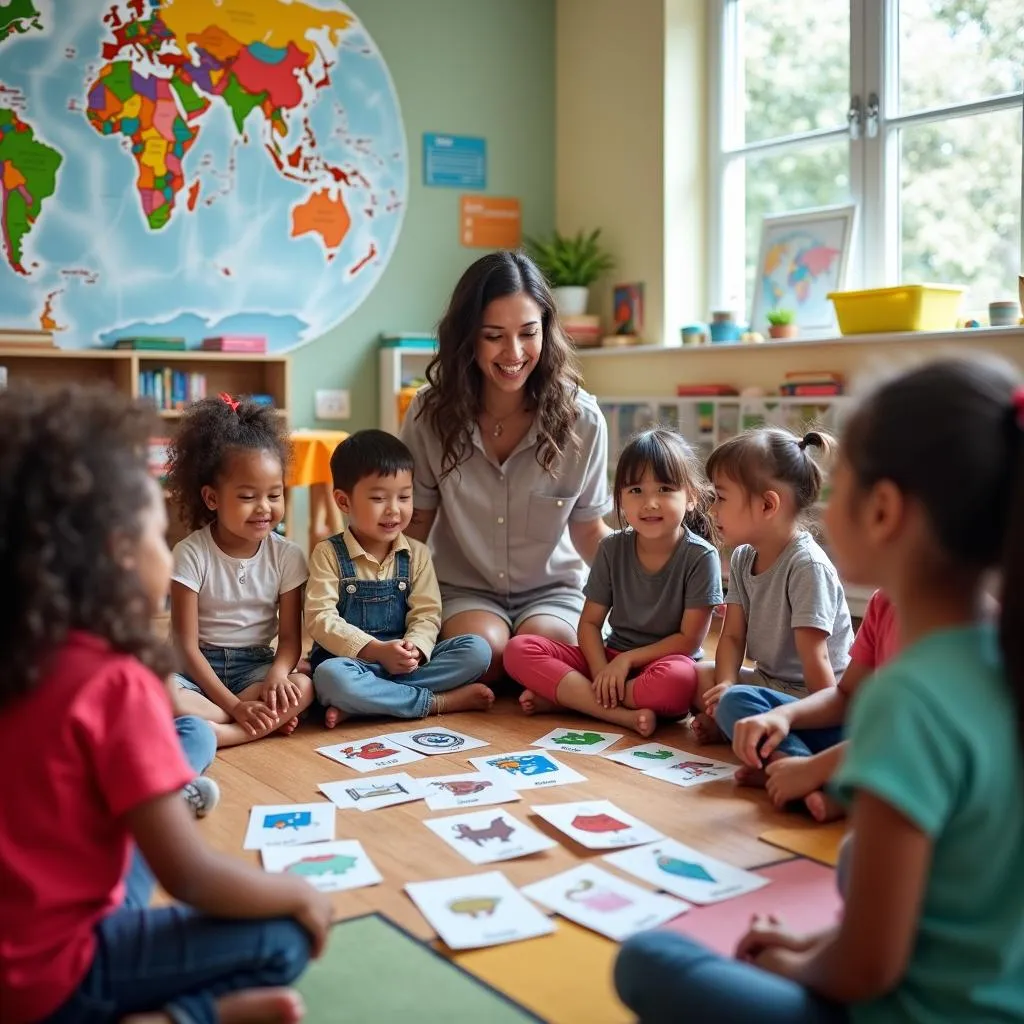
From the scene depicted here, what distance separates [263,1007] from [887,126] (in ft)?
12.9

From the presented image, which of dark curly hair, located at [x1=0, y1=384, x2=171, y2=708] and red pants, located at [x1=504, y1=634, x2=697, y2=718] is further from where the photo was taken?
Answer: red pants, located at [x1=504, y1=634, x2=697, y2=718]

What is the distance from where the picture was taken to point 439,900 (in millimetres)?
1626

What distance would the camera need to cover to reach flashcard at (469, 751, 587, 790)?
7.04 feet

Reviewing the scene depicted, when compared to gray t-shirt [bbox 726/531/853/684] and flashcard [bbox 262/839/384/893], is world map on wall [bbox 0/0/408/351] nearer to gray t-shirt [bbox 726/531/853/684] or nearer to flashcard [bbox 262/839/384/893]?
gray t-shirt [bbox 726/531/853/684]

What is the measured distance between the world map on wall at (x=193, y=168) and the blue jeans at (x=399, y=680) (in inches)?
97.0

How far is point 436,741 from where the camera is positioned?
241 cm

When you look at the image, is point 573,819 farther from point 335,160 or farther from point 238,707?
point 335,160

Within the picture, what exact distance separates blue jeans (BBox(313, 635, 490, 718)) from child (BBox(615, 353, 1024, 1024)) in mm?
1512

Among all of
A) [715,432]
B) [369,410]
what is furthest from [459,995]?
[369,410]

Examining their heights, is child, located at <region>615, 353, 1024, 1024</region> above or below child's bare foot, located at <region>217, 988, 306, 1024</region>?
above

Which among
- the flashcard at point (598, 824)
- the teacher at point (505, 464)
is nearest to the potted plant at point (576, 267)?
the teacher at point (505, 464)

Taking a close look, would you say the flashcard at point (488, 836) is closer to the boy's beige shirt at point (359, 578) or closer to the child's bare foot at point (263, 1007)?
the child's bare foot at point (263, 1007)

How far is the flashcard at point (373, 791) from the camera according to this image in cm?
204

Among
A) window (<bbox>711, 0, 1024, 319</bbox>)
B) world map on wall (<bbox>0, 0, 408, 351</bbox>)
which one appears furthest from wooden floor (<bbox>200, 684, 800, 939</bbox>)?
world map on wall (<bbox>0, 0, 408, 351</bbox>)
